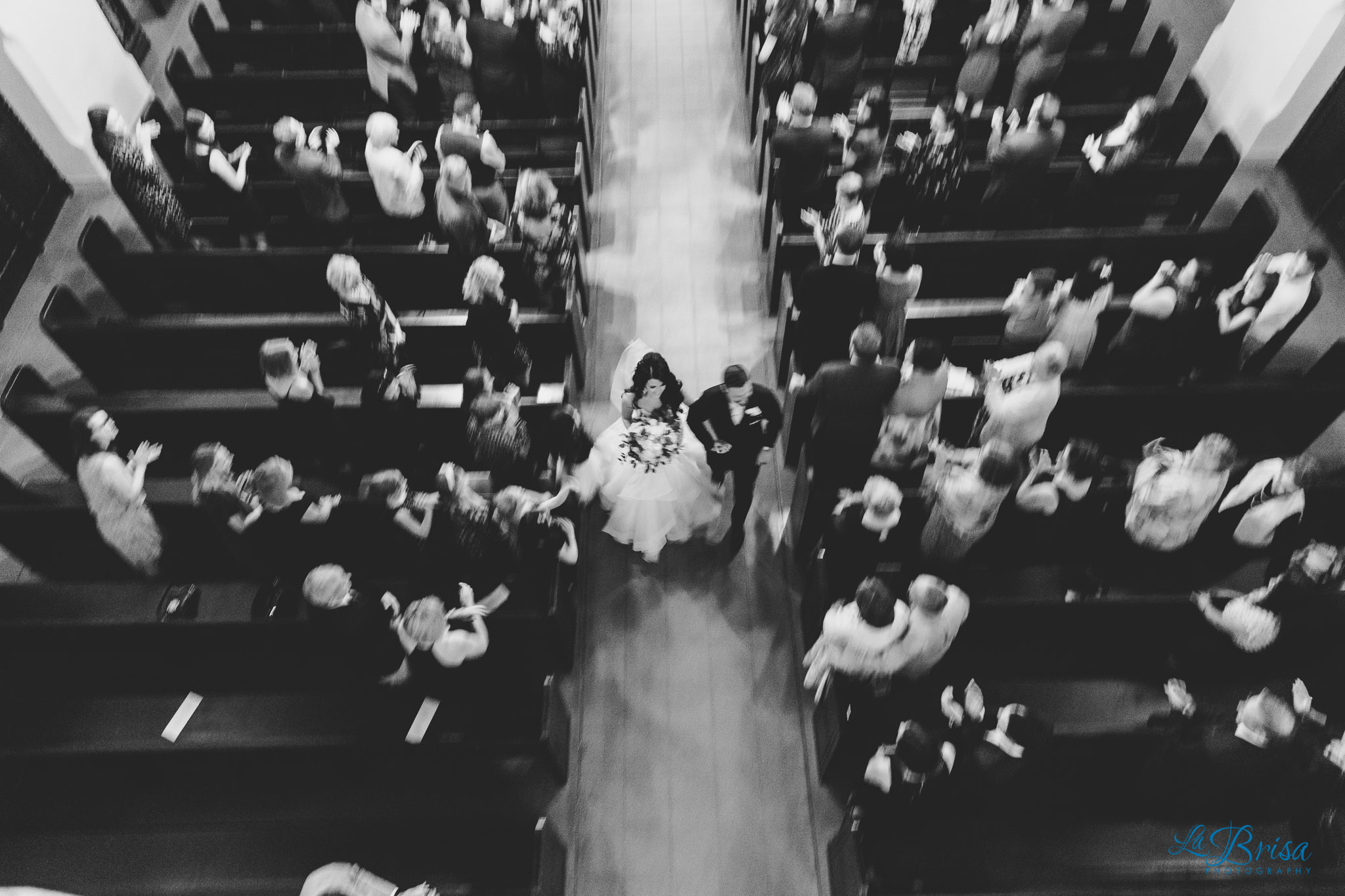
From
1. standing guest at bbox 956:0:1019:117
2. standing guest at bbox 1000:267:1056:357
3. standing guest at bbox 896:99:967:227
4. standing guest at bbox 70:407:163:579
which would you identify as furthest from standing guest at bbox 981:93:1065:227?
standing guest at bbox 70:407:163:579

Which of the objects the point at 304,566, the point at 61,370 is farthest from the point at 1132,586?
the point at 61,370

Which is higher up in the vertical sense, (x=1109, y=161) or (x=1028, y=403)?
(x=1109, y=161)

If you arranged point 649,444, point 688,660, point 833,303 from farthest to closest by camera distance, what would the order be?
1. point 833,303
2. point 688,660
3. point 649,444

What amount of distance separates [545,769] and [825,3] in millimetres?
4951

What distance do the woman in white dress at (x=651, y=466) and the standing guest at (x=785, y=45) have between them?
105 inches

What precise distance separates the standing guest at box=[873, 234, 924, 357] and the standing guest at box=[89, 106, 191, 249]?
4.03 m

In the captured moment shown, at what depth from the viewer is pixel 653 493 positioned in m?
3.89

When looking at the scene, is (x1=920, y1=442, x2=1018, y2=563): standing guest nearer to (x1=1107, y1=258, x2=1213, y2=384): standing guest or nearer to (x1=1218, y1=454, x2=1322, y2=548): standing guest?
(x1=1218, y1=454, x2=1322, y2=548): standing guest

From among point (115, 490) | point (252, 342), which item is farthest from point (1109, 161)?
point (115, 490)

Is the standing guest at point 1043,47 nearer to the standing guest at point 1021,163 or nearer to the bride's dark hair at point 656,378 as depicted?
the standing guest at point 1021,163

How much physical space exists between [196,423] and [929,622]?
359 cm

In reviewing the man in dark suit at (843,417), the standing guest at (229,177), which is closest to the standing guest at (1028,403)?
the man in dark suit at (843,417)

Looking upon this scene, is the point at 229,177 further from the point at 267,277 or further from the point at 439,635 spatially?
the point at 439,635

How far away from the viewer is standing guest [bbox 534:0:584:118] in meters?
5.28
